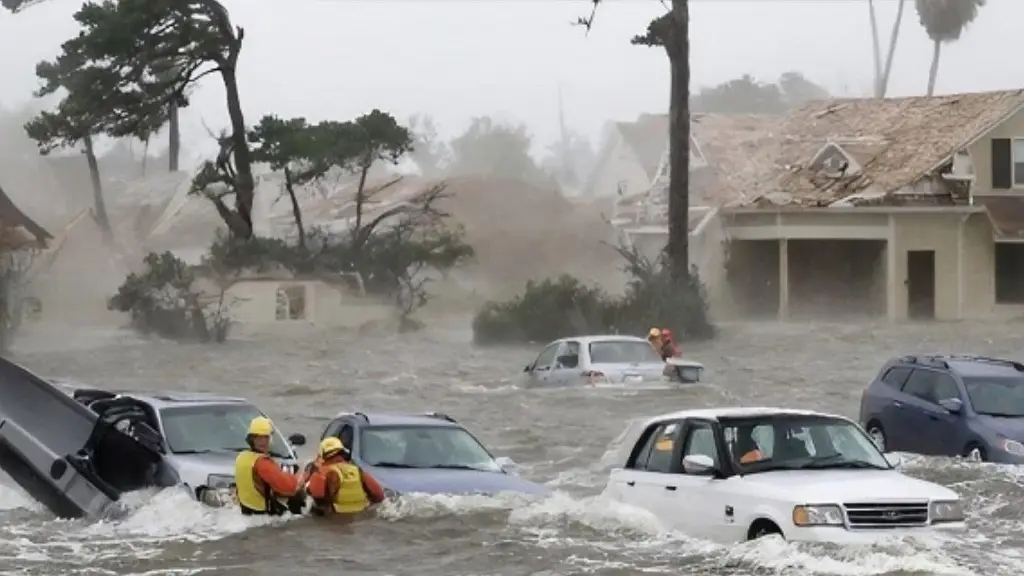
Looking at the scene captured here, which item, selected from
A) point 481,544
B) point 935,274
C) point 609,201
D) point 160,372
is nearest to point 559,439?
point 481,544

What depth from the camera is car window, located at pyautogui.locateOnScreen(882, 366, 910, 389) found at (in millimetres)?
22703

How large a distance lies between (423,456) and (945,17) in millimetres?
75125

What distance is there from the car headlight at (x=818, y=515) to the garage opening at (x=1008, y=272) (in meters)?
35.4

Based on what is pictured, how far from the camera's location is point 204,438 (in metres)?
18.2

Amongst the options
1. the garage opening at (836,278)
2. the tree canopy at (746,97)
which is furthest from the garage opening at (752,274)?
the tree canopy at (746,97)

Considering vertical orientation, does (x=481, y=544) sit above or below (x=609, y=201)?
below

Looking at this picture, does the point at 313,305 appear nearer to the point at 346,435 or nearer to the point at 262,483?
the point at 346,435

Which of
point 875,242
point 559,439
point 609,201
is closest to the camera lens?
point 559,439

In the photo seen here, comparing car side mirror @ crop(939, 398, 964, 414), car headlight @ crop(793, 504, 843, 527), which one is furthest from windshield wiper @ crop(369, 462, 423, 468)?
car side mirror @ crop(939, 398, 964, 414)

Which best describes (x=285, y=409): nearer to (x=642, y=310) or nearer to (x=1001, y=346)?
(x=642, y=310)

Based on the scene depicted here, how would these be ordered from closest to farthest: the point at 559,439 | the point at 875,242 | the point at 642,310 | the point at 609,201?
the point at 559,439 < the point at 642,310 < the point at 875,242 < the point at 609,201

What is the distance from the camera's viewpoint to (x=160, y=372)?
4097 cm

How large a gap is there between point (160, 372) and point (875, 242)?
738 inches

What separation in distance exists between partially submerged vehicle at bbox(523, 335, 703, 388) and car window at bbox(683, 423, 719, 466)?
47.3ft
